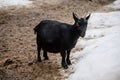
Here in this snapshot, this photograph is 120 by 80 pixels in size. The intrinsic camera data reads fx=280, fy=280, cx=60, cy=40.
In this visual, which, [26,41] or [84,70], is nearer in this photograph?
[84,70]

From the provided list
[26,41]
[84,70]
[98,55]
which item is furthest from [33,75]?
[26,41]

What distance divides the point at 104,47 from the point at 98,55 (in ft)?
2.36

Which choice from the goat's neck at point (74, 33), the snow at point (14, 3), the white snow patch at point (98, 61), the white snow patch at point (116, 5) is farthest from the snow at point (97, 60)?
the snow at point (14, 3)

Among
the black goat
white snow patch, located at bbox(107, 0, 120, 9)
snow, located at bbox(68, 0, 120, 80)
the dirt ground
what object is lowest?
white snow patch, located at bbox(107, 0, 120, 9)

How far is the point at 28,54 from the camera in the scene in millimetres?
11648

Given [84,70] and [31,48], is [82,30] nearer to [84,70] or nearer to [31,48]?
[84,70]

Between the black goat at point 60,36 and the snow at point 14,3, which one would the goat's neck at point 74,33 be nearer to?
the black goat at point 60,36

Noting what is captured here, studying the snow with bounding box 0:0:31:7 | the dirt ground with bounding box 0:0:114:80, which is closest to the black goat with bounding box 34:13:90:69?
the dirt ground with bounding box 0:0:114:80

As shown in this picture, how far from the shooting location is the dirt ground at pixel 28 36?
9.77 meters

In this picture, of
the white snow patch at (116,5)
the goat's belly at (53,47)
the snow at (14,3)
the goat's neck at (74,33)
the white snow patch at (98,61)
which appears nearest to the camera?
the white snow patch at (98,61)

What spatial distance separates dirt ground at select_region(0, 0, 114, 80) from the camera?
9.77m

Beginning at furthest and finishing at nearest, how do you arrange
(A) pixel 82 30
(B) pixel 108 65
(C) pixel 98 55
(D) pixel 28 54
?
(D) pixel 28 54 < (C) pixel 98 55 < (A) pixel 82 30 < (B) pixel 108 65

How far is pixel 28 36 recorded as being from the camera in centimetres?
1409

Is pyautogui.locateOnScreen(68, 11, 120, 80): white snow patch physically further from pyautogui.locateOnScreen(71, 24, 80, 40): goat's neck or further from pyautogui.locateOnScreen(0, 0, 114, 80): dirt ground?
pyautogui.locateOnScreen(71, 24, 80, 40): goat's neck
